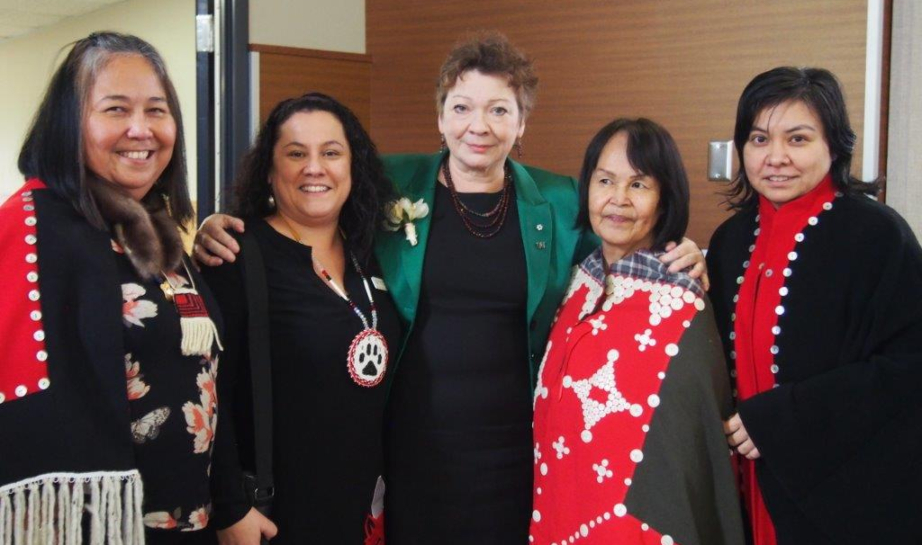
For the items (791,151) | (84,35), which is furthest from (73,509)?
(84,35)

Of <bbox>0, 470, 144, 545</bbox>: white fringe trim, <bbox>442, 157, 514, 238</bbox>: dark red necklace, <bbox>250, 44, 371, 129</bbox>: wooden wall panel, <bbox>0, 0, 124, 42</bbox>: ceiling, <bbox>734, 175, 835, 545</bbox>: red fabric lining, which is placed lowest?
<bbox>0, 470, 144, 545</bbox>: white fringe trim

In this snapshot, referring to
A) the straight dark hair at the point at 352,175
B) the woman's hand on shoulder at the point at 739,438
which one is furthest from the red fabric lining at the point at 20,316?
the woman's hand on shoulder at the point at 739,438

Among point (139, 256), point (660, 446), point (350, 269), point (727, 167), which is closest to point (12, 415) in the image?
point (139, 256)

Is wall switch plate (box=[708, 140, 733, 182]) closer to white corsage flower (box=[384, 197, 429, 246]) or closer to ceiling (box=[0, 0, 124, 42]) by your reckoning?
white corsage flower (box=[384, 197, 429, 246])

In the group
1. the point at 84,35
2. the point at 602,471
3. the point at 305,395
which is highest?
the point at 84,35

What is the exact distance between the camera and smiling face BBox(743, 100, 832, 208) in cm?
183

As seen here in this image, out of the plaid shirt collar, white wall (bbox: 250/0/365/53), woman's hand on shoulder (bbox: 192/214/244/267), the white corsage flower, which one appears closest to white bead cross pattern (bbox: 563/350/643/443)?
the plaid shirt collar

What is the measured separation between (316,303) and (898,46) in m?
2.04

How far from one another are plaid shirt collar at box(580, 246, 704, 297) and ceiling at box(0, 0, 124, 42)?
6.88m

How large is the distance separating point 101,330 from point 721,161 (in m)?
2.29

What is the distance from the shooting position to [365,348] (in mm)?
1968

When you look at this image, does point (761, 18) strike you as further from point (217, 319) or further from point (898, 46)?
point (217, 319)

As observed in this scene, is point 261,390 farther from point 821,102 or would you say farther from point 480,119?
point 821,102

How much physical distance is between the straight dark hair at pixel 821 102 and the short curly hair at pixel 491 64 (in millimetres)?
566
